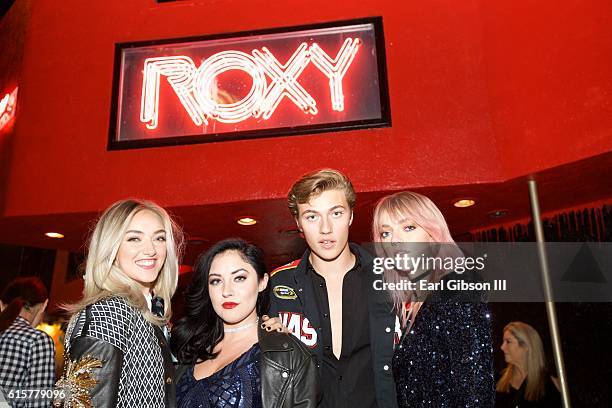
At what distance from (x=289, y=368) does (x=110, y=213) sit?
3.38 ft

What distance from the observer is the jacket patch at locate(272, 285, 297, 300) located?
278cm

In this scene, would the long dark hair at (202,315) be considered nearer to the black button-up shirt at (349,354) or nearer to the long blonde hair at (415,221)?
the black button-up shirt at (349,354)

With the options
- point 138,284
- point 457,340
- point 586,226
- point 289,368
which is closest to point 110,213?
point 138,284

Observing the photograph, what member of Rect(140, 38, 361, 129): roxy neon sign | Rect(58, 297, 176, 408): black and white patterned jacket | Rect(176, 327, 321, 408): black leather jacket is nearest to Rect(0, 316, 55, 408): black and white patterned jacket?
Rect(58, 297, 176, 408): black and white patterned jacket

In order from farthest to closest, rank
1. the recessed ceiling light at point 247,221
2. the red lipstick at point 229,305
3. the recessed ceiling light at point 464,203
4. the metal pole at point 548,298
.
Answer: the recessed ceiling light at point 247,221
the recessed ceiling light at point 464,203
the metal pole at point 548,298
the red lipstick at point 229,305

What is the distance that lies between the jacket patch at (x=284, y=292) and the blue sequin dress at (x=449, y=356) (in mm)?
714

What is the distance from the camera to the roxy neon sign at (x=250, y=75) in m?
4.82

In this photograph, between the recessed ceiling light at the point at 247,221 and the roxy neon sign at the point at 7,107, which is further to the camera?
the roxy neon sign at the point at 7,107

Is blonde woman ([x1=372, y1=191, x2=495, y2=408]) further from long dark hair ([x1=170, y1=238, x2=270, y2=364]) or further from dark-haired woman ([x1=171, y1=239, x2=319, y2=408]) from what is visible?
long dark hair ([x1=170, y1=238, x2=270, y2=364])

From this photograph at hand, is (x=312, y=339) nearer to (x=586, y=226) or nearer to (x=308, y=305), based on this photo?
(x=308, y=305)

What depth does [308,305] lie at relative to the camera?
2770 mm

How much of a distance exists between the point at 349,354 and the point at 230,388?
→ 67cm

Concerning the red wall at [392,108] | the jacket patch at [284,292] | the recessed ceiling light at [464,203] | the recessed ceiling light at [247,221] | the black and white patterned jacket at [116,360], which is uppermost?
the red wall at [392,108]

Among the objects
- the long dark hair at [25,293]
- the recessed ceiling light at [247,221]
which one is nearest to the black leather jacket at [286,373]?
the long dark hair at [25,293]
